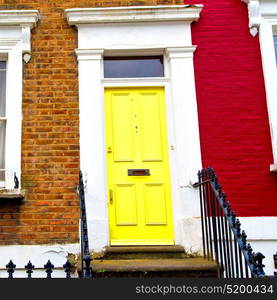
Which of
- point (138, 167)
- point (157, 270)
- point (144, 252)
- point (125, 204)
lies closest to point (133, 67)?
point (138, 167)

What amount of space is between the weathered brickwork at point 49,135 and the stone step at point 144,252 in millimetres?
539

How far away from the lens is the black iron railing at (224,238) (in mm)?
4043

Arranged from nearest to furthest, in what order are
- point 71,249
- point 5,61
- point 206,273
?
1. point 206,273
2. point 71,249
3. point 5,61

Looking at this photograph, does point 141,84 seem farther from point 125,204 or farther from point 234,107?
point 125,204

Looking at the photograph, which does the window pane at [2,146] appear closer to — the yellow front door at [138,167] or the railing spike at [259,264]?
the yellow front door at [138,167]

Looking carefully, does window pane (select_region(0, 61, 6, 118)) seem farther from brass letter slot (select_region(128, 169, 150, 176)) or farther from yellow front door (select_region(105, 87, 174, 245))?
brass letter slot (select_region(128, 169, 150, 176))

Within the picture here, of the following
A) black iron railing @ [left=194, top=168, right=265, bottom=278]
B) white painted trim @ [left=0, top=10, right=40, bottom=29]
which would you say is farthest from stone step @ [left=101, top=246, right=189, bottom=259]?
white painted trim @ [left=0, top=10, right=40, bottom=29]

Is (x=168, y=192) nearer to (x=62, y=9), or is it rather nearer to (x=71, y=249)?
(x=71, y=249)

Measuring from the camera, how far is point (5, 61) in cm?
693

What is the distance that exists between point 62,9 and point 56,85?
3.99 feet

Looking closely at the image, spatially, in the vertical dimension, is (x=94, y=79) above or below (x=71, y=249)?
above

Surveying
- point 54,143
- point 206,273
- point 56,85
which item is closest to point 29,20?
point 56,85

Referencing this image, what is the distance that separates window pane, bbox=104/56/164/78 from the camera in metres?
6.93

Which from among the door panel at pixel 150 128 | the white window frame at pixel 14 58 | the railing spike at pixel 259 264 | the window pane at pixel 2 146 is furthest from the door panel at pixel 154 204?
the railing spike at pixel 259 264
